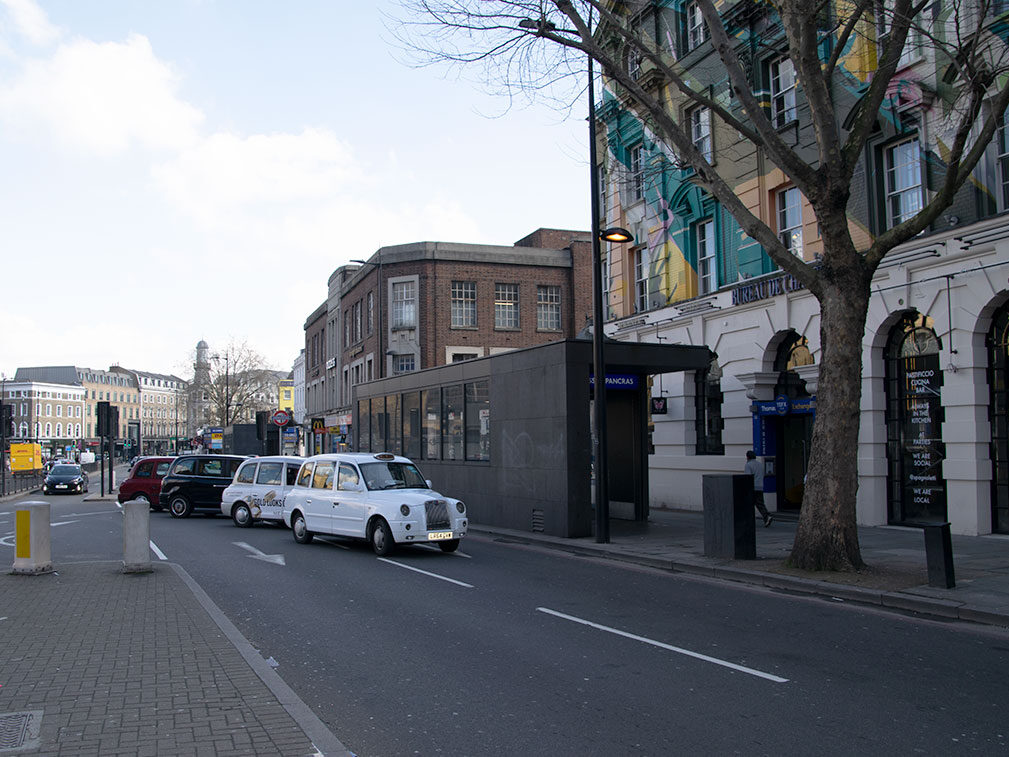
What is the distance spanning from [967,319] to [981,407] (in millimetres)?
1643

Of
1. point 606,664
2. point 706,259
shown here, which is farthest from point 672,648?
point 706,259

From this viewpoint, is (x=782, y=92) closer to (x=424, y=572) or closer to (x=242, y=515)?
(x=424, y=572)

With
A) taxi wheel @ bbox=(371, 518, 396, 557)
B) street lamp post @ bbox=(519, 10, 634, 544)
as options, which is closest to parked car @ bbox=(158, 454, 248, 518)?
taxi wheel @ bbox=(371, 518, 396, 557)

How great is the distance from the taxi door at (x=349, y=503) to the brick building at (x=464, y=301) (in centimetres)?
2578

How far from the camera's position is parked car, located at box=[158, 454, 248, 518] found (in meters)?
24.3

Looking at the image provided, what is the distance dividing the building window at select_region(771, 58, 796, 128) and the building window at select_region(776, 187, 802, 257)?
1.67m

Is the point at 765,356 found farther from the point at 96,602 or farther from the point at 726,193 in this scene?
the point at 96,602

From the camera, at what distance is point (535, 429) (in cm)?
1827

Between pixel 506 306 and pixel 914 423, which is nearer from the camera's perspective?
pixel 914 423

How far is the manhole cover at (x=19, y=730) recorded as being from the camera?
4.91 metres

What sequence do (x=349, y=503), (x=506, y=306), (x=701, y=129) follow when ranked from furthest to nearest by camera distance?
A: (x=506, y=306) < (x=701, y=129) < (x=349, y=503)

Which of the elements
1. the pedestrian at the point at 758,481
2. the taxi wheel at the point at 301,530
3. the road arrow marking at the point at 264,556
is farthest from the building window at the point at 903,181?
the road arrow marking at the point at 264,556

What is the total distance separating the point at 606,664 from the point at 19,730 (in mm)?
4385

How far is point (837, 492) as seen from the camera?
1157 cm
